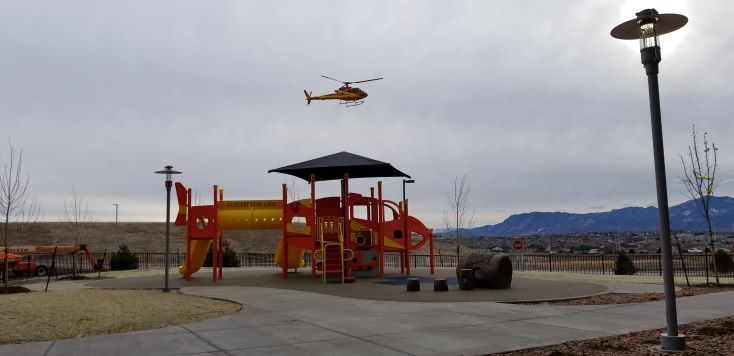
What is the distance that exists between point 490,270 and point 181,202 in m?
11.6

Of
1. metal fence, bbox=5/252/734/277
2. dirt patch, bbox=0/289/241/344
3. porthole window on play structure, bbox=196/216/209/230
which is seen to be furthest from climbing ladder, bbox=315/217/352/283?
metal fence, bbox=5/252/734/277

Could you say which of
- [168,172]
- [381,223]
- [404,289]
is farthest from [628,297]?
[168,172]

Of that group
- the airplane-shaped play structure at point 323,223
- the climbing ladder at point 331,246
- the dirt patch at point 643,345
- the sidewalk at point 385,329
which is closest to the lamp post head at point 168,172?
the airplane-shaped play structure at point 323,223

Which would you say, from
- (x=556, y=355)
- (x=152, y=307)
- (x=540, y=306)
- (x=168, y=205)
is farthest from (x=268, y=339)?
(x=168, y=205)

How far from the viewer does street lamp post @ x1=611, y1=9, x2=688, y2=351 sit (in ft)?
21.6

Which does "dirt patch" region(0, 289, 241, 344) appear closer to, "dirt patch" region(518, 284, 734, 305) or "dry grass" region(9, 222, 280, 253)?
"dirt patch" region(518, 284, 734, 305)

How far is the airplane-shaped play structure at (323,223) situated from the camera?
63.3 feet

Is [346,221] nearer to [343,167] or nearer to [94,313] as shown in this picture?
[343,167]

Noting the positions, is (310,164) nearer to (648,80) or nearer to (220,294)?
(220,294)

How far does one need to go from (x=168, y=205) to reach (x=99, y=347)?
31.7 feet

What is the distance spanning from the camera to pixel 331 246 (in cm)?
1883

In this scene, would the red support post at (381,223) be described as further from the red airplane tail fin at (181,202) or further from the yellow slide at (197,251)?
the red airplane tail fin at (181,202)

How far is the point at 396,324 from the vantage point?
350 inches

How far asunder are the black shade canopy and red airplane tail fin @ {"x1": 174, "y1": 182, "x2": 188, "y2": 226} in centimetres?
318
